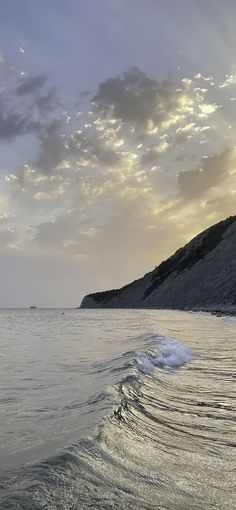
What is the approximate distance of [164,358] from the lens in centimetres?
1686

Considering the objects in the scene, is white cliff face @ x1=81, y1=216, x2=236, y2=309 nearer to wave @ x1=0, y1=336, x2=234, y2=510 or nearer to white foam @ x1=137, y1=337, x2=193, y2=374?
white foam @ x1=137, y1=337, x2=193, y2=374

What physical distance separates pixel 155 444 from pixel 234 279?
90566mm

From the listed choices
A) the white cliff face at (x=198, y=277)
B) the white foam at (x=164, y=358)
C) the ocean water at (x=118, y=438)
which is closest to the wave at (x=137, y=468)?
the ocean water at (x=118, y=438)

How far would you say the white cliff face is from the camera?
10181cm

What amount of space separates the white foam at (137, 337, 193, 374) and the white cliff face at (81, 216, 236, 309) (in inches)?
2744

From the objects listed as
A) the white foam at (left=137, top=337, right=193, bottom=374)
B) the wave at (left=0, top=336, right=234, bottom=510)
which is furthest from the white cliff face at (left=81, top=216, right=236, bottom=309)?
the wave at (left=0, top=336, right=234, bottom=510)

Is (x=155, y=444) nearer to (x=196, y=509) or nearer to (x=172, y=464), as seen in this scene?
(x=172, y=464)

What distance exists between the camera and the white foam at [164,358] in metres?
14.6

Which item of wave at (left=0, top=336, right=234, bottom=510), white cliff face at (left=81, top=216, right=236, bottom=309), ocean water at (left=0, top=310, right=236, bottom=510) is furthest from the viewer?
white cliff face at (left=81, top=216, right=236, bottom=309)

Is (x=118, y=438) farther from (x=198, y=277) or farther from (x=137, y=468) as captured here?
(x=198, y=277)

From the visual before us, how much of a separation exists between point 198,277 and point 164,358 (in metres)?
106

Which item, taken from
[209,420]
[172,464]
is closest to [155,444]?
[172,464]

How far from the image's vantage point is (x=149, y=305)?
156 meters

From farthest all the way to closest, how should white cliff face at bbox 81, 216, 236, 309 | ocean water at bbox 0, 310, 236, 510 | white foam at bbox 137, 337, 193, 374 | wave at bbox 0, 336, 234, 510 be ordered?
white cliff face at bbox 81, 216, 236, 309, white foam at bbox 137, 337, 193, 374, ocean water at bbox 0, 310, 236, 510, wave at bbox 0, 336, 234, 510
